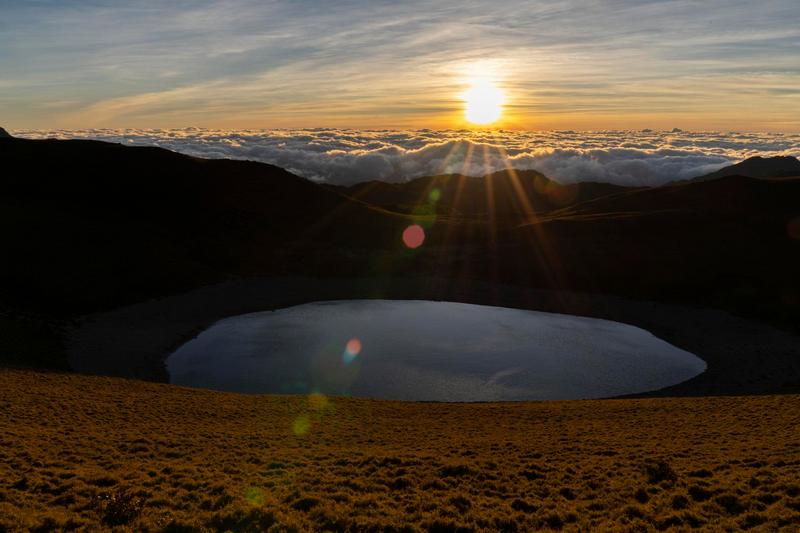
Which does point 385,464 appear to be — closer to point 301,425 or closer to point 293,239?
point 301,425

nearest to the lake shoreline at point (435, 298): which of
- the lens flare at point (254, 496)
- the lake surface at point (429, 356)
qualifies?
the lake surface at point (429, 356)

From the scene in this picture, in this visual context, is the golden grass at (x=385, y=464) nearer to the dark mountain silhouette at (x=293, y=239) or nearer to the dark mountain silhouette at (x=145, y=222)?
the dark mountain silhouette at (x=293, y=239)

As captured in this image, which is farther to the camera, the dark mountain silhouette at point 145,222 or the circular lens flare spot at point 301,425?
the dark mountain silhouette at point 145,222

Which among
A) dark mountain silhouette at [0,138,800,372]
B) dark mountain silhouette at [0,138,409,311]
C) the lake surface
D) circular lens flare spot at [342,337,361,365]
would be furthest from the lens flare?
dark mountain silhouette at [0,138,409,311]

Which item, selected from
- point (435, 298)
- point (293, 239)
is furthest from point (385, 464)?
point (293, 239)

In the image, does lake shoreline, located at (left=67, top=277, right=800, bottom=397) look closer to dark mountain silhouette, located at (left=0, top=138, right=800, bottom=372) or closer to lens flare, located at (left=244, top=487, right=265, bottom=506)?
dark mountain silhouette, located at (left=0, top=138, right=800, bottom=372)

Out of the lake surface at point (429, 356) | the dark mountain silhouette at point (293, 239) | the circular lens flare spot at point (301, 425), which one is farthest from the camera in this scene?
the dark mountain silhouette at point (293, 239)

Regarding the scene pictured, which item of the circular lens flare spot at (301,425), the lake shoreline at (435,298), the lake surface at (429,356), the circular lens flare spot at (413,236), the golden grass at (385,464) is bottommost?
the lake surface at (429,356)

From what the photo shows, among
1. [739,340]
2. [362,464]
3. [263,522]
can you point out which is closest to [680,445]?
[362,464]
